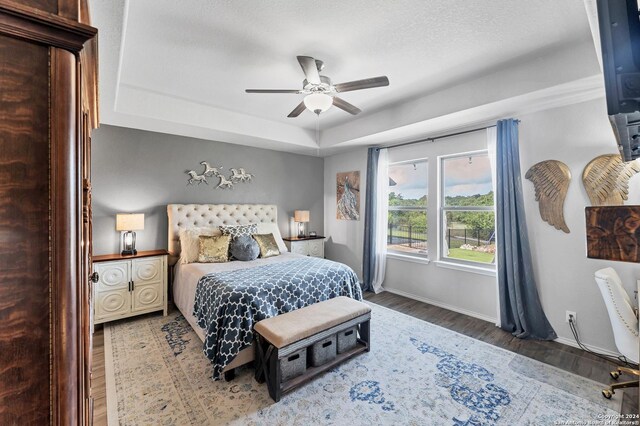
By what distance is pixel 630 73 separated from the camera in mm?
572

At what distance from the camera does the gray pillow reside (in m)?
3.47

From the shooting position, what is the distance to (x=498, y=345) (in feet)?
8.95

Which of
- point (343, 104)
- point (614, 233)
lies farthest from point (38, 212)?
point (343, 104)

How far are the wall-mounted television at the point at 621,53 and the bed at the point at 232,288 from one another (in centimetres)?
228

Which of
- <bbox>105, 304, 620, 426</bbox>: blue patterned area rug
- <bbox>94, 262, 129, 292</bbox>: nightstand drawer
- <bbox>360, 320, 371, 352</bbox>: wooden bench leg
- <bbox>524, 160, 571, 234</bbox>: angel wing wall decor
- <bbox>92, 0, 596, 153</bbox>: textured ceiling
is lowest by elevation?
<bbox>105, 304, 620, 426</bbox>: blue patterned area rug

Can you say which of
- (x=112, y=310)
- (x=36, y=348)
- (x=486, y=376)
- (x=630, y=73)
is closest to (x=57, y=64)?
(x=36, y=348)

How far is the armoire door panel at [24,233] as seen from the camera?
58 cm

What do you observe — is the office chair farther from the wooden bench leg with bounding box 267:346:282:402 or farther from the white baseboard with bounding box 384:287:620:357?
the wooden bench leg with bounding box 267:346:282:402

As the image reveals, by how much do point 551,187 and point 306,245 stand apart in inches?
136

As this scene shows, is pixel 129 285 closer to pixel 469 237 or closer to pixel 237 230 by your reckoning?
pixel 237 230

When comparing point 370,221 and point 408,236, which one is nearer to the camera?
point 408,236

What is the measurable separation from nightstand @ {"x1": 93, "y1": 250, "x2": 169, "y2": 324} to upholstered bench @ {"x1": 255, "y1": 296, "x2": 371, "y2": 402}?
1.87 meters

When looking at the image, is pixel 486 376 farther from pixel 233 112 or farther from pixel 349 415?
pixel 233 112

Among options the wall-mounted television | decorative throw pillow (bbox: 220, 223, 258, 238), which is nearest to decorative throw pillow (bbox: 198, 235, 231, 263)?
decorative throw pillow (bbox: 220, 223, 258, 238)
